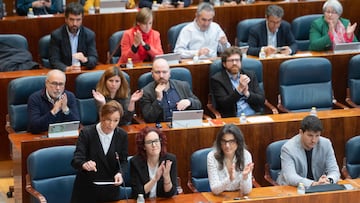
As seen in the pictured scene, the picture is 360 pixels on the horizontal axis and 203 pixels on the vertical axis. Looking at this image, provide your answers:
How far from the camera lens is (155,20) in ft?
26.1

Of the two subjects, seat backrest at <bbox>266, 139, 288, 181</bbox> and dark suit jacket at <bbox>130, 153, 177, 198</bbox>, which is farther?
seat backrest at <bbox>266, 139, 288, 181</bbox>

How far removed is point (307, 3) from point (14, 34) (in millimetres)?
2690

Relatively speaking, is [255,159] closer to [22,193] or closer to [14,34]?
[22,193]

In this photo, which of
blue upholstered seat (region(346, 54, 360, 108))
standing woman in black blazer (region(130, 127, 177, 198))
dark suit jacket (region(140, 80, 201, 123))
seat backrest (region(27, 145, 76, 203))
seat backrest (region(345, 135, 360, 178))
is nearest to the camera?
standing woman in black blazer (region(130, 127, 177, 198))

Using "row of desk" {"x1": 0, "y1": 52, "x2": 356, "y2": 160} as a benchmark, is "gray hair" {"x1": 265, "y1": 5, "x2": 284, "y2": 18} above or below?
above

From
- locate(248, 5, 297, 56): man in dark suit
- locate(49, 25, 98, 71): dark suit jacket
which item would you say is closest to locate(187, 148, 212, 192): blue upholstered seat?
locate(49, 25, 98, 71): dark suit jacket

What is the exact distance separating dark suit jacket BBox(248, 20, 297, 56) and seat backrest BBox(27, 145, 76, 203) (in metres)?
2.39

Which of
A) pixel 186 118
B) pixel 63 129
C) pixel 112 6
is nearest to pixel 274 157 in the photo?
pixel 186 118

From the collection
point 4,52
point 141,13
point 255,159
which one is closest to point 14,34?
point 4,52

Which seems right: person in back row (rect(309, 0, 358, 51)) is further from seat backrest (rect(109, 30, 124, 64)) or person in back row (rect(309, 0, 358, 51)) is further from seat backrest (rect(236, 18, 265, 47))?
seat backrest (rect(109, 30, 124, 64))

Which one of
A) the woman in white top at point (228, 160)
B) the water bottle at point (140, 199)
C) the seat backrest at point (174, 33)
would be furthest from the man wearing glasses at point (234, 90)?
the water bottle at point (140, 199)

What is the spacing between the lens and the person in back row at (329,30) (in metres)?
7.52

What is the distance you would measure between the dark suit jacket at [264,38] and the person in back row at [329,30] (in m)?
0.18

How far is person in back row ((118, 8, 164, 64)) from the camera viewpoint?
7062mm
